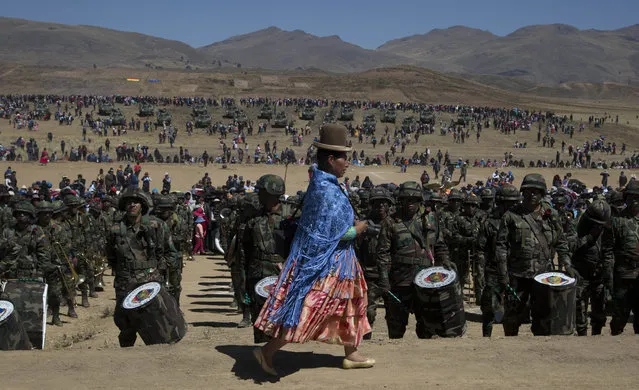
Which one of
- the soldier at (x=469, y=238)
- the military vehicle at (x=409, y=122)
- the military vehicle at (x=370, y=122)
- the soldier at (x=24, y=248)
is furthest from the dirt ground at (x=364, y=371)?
the military vehicle at (x=409, y=122)

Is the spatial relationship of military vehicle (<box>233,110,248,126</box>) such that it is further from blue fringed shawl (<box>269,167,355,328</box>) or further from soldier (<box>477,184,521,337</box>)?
blue fringed shawl (<box>269,167,355,328</box>)

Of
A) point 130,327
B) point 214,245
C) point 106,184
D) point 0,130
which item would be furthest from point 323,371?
point 0,130

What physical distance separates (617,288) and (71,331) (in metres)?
8.33

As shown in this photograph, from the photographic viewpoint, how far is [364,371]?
6.61m

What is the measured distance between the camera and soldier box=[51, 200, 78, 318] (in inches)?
536

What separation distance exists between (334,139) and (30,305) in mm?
4825

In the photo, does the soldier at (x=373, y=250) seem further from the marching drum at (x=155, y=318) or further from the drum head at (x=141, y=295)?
the drum head at (x=141, y=295)

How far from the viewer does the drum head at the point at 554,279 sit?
890cm

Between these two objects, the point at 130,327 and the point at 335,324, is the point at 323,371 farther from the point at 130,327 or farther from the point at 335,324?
the point at 130,327

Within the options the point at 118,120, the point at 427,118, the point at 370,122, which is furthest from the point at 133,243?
the point at 427,118

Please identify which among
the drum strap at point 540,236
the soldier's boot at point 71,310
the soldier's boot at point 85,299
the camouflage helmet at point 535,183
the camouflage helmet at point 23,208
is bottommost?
the soldier's boot at point 85,299

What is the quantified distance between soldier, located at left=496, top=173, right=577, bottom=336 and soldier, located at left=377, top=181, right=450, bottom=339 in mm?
751

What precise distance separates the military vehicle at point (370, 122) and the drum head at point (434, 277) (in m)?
65.6

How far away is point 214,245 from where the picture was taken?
2420 cm
